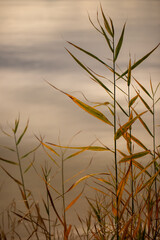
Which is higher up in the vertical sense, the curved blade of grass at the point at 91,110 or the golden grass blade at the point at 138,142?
the curved blade of grass at the point at 91,110

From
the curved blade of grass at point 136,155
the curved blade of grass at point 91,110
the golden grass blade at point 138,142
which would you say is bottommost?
the curved blade of grass at point 136,155

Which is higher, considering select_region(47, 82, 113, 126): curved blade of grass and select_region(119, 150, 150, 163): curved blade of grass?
select_region(47, 82, 113, 126): curved blade of grass

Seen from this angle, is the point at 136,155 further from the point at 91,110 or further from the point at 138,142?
the point at 91,110

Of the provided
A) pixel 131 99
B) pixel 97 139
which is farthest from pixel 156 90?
pixel 97 139

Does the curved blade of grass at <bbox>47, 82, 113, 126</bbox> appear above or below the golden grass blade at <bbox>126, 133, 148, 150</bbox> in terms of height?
above

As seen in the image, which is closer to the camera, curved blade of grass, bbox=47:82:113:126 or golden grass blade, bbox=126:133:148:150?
curved blade of grass, bbox=47:82:113:126

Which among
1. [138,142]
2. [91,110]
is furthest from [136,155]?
[91,110]

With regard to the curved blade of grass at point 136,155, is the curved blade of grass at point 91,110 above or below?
above

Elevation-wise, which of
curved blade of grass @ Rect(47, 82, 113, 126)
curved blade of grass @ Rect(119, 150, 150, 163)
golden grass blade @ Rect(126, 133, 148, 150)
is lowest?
curved blade of grass @ Rect(119, 150, 150, 163)

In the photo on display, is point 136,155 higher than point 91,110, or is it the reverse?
point 91,110

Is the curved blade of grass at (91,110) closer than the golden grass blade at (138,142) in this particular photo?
Yes

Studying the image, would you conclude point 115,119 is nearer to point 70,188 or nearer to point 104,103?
point 104,103

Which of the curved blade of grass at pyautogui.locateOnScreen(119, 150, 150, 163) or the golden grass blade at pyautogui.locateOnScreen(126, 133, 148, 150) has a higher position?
the golden grass blade at pyautogui.locateOnScreen(126, 133, 148, 150)

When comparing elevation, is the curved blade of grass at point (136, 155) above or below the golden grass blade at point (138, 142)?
below
